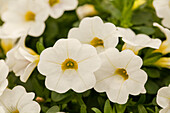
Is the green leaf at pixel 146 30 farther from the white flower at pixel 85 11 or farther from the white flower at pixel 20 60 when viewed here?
the white flower at pixel 20 60

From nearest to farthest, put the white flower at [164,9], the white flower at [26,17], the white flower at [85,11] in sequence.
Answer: the white flower at [164,9] → the white flower at [26,17] → the white flower at [85,11]

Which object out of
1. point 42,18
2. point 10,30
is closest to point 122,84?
point 42,18

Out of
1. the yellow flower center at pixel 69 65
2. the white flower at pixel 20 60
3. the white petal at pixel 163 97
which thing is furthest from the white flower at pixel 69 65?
the white petal at pixel 163 97

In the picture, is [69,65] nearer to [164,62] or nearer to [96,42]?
[96,42]

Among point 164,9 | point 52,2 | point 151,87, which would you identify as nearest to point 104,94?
point 151,87

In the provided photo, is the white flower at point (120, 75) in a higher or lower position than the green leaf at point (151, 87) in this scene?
higher

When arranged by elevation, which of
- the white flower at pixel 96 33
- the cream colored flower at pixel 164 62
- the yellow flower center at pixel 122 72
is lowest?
the cream colored flower at pixel 164 62

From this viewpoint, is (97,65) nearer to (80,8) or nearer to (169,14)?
(169,14)

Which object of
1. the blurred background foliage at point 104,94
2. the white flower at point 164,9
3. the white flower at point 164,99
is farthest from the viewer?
the white flower at point 164,9
